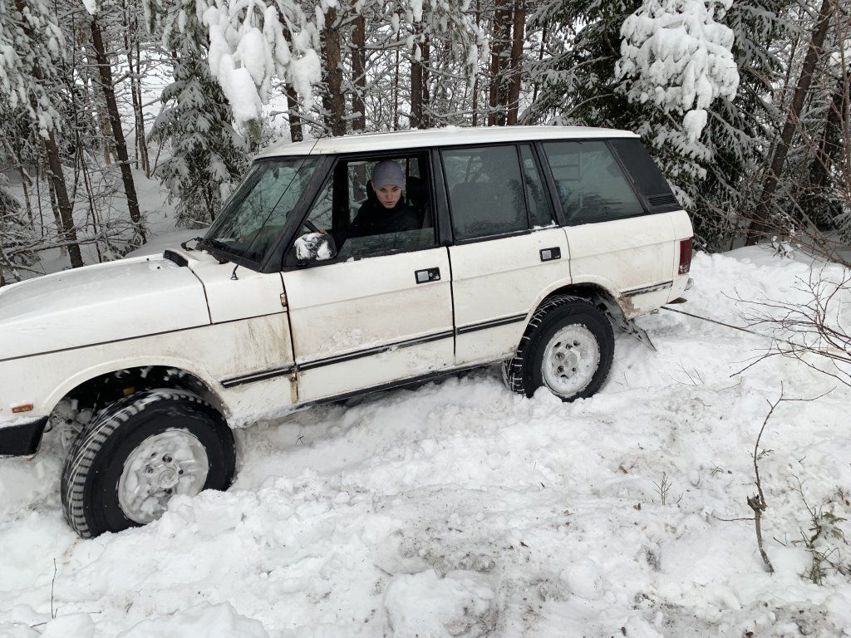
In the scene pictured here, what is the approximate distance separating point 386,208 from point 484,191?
0.72 m

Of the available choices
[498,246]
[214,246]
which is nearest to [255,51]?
[214,246]

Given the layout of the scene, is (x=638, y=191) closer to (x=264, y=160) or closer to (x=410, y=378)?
(x=410, y=378)

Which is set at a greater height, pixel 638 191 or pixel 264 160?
pixel 264 160

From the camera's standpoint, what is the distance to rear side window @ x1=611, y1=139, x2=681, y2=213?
4389mm

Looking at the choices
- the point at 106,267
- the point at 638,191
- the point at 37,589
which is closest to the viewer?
the point at 37,589

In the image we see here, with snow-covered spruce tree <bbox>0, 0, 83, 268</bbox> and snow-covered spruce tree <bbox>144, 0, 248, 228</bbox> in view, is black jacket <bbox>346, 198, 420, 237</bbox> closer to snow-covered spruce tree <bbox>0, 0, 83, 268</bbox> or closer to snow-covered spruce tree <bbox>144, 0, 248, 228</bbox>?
snow-covered spruce tree <bbox>0, 0, 83, 268</bbox>

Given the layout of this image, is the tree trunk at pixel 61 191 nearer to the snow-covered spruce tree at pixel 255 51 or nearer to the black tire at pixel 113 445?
the snow-covered spruce tree at pixel 255 51

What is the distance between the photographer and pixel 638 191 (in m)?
4.38

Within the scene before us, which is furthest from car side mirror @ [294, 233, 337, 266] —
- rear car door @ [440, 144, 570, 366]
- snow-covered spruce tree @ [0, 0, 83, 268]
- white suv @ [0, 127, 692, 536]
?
snow-covered spruce tree @ [0, 0, 83, 268]

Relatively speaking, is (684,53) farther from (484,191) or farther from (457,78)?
(484,191)

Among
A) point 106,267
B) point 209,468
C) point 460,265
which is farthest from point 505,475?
point 106,267

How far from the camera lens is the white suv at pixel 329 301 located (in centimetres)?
281

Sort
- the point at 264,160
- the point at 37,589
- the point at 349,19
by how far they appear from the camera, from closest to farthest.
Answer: the point at 37,589, the point at 264,160, the point at 349,19

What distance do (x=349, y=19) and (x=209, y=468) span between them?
524 cm
